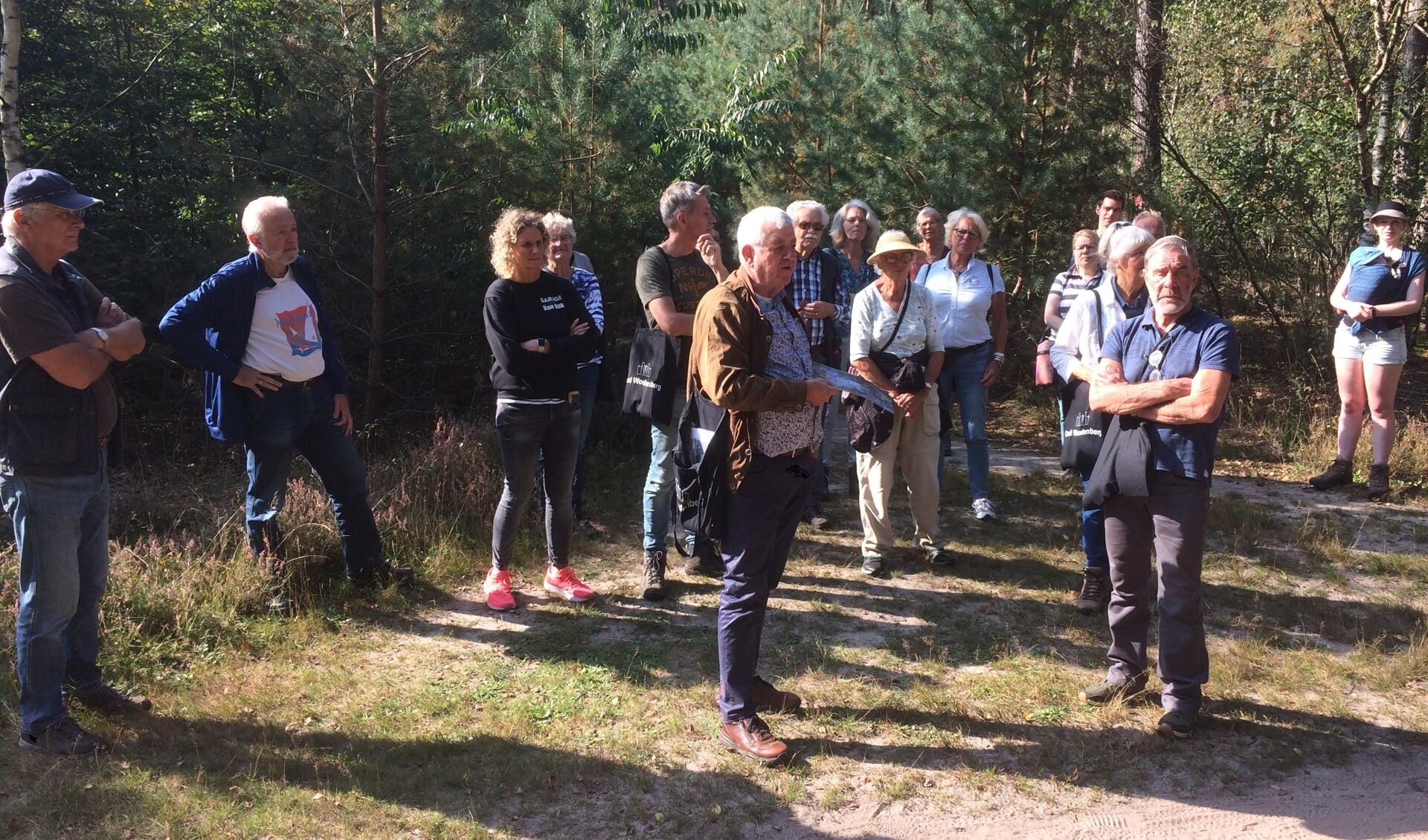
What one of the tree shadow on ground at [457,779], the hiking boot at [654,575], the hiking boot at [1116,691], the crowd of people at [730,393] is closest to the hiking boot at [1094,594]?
the crowd of people at [730,393]

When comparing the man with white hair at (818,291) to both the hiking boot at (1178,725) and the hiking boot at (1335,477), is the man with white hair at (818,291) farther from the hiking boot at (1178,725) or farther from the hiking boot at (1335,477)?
the hiking boot at (1335,477)

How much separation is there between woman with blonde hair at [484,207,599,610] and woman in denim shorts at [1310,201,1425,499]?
5.47 m

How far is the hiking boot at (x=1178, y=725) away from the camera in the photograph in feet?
12.8

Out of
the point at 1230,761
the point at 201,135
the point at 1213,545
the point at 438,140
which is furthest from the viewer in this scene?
the point at 201,135

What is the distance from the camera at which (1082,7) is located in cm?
873

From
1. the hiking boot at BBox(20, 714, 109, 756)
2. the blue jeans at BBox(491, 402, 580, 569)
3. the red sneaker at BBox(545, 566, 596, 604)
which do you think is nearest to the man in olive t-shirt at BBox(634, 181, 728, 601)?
the red sneaker at BBox(545, 566, 596, 604)

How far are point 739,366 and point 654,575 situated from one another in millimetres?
2118

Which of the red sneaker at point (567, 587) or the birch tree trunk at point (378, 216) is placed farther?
the birch tree trunk at point (378, 216)

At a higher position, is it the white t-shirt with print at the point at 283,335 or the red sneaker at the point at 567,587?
the white t-shirt with print at the point at 283,335

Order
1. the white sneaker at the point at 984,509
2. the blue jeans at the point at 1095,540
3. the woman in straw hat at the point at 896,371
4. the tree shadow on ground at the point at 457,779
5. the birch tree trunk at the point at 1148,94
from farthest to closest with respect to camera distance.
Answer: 1. the birch tree trunk at the point at 1148,94
2. the white sneaker at the point at 984,509
3. the woman in straw hat at the point at 896,371
4. the blue jeans at the point at 1095,540
5. the tree shadow on ground at the point at 457,779

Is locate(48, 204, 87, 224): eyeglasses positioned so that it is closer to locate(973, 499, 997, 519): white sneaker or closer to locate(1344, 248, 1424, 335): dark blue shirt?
locate(973, 499, 997, 519): white sneaker

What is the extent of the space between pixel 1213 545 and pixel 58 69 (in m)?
9.91

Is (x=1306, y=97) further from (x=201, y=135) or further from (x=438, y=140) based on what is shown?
(x=201, y=135)

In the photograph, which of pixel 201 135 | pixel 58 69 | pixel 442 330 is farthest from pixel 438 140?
pixel 58 69
